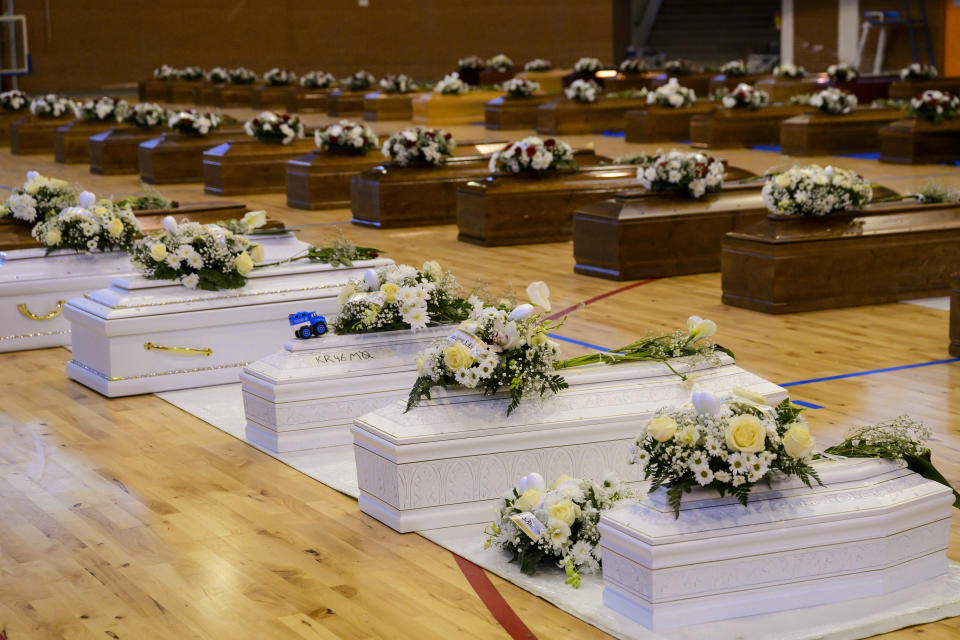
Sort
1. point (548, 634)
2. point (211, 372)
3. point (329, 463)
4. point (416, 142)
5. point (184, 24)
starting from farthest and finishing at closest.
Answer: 1. point (184, 24)
2. point (416, 142)
3. point (211, 372)
4. point (329, 463)
5. point (548, 634)

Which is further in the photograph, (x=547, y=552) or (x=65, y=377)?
(x=65, y=377)

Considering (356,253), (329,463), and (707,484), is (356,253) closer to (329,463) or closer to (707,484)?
(329,463)

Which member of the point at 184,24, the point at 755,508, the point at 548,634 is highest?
the point at 184,24

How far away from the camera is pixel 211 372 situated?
20.8ft

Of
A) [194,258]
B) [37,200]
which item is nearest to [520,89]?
[37,200]

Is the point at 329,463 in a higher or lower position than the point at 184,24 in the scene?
lower

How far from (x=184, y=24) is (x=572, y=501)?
1115 inches

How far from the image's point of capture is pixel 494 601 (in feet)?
12.0

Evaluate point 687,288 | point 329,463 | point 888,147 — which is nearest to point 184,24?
point 888,147

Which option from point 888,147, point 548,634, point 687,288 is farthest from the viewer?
point 888,147

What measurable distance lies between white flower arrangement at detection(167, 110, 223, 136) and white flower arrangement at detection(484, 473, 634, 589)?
41.0ft

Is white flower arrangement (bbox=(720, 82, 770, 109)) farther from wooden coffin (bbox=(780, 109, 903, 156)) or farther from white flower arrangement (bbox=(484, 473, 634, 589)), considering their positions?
white flower arrangement (bbox=(484, 473, 634, 589))

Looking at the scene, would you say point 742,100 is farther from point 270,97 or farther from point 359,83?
point 270,97

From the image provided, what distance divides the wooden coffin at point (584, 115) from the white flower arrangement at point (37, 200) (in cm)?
1230
